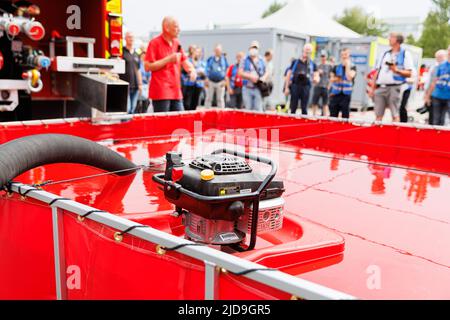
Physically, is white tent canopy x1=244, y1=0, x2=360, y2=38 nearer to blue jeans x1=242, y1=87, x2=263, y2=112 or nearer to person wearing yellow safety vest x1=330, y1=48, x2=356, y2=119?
person wearing yellow safety vest x1=330, y1=48, x2=356, y2=119

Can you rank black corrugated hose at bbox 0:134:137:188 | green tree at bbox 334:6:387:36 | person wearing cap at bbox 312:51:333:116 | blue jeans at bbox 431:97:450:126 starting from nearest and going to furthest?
black corrugated hose at bbox 0:134:137:188 < blue jeans at bbox 431:97:450:126 < person wearing cap at bbox 312:51:333:116 < green tree at bbox 334:6:387:36

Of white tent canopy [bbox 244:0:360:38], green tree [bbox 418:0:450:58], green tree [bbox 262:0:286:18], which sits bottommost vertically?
white tent canopy [bbox 244:0:360:38]

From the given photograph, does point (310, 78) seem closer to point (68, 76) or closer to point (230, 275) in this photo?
point (68, 76)

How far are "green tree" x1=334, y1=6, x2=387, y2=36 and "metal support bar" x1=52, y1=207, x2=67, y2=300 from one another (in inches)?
2561

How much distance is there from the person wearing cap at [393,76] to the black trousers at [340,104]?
149cm

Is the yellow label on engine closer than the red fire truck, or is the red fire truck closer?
the red fire truck

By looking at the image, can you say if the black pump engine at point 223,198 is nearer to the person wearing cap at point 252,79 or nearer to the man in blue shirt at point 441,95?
the person wearing cap at point 252,79

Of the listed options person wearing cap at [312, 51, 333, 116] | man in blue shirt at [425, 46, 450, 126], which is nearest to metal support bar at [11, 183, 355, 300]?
man in blue shirt at [425, 46, 450, 126]

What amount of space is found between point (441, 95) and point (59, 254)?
7.20m

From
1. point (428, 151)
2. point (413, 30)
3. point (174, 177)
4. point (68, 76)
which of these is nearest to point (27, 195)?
point (174, 177)

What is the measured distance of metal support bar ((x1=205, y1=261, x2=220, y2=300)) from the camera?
Answer: 3.76 ft

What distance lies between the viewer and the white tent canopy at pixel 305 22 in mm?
17203

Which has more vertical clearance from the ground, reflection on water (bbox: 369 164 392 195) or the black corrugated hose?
the black corrugated hose

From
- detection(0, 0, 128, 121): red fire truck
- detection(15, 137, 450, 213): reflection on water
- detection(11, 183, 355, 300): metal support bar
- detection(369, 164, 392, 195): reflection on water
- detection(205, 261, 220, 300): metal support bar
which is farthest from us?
detection(0, 0, 128, 121): red fire truck
